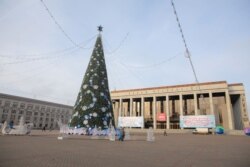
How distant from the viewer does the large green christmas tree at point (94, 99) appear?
1556cm

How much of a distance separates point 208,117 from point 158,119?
53.3ft

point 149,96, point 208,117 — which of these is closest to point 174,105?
point 149,96

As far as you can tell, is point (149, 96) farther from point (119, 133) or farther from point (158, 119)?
point (119, 133)

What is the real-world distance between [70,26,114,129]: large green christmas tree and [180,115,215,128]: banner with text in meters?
A: 32.2

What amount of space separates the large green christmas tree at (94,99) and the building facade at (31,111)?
59.4 meters

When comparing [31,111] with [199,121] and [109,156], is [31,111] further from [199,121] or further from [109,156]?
[109,156]

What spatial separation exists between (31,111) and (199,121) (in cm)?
6682

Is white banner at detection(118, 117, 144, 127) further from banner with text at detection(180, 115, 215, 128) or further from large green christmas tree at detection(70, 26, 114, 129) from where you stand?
large green christmas tree at detection(70, 26, 114, 129)

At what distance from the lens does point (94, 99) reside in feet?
52.9

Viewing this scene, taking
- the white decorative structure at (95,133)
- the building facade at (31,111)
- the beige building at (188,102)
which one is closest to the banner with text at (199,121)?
the beige building at (188,102)

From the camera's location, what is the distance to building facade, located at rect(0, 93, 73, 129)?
69.2m

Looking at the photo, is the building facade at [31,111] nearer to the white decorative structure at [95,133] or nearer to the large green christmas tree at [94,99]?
the large green christmas tree at [94,99]

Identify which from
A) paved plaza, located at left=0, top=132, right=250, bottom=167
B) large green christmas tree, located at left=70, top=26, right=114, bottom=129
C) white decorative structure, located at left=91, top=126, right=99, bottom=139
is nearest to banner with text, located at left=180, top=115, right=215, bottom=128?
large green christmas tree, located at left=70, top=26, right=114, bottom=129

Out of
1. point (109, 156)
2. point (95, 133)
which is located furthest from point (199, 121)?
point (109, 156)
